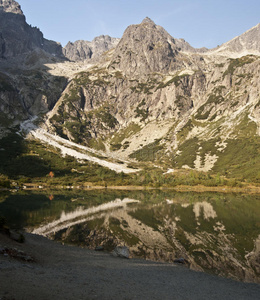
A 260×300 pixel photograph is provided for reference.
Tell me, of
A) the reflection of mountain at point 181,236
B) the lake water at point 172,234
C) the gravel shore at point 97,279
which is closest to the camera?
the gravel shore at point 97,279


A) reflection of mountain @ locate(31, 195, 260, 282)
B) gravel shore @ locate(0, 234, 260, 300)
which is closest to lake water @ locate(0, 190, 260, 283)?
reflection of mountain @ locate(31, 195, 260, 282)

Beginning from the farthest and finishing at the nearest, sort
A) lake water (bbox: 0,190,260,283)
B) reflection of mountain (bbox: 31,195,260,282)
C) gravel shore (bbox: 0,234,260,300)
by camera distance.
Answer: lake water (bbox: 0,190,260,283), reflection of mountain (bbox: 31,195,260,282), gravel shore (bbox: 0,234,260,300)

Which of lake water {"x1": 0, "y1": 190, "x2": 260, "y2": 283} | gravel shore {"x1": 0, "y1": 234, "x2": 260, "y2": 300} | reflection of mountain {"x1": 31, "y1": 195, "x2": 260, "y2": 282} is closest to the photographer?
gravel shore {"x1": 0, "y1": 234, "x2": 260, "y2": 300}

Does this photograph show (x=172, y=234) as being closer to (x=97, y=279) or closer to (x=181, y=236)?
(x=181, y=236)

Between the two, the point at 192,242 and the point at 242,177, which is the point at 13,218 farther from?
the point at 242,177

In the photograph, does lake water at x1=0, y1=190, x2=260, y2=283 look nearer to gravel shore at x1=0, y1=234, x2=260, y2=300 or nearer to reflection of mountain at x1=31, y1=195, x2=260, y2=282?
reflection of mountain at x1=31, y1=195, x2=260, y2=282

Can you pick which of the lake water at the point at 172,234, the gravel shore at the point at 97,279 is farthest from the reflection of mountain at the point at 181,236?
the gravel shore at the point at 97,279

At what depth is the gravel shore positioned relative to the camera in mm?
14172

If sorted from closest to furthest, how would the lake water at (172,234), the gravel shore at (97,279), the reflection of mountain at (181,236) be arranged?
the gravel shore at (97,279), the reflection of mountain at (181,236), the lake water at (172,234)

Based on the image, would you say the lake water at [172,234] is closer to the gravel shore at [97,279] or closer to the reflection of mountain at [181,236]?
the reflection of mountain at [181,236]

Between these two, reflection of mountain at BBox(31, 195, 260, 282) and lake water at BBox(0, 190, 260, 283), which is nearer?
reflection of mountain at BBox(31, 195, 260, 282)

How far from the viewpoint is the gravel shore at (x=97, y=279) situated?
1417 centimetres

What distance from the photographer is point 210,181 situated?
17050 centimetres

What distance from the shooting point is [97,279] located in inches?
722
